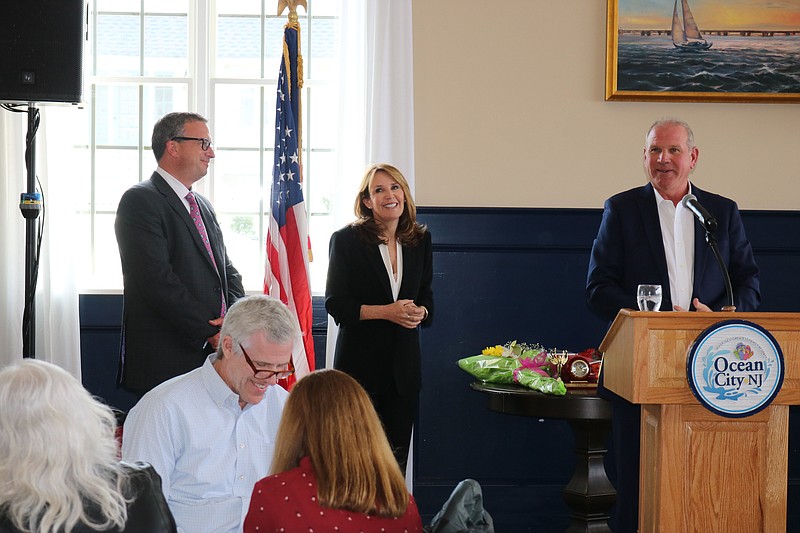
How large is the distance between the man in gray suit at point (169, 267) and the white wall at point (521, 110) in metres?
1.34

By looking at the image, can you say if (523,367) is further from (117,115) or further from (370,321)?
(117,115)

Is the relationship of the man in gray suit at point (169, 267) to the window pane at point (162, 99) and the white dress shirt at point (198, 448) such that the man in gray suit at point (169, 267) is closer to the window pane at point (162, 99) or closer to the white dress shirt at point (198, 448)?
the window pane at point (162, 99)

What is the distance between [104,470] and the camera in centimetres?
165

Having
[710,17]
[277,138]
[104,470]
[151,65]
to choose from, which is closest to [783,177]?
[710,17]

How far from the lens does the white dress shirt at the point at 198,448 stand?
2.32m

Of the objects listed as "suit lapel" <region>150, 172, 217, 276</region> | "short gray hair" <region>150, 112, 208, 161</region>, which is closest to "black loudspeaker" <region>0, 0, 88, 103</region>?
"short gray hair" <region>150, 112, 208, 161</region>

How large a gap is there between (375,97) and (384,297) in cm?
125

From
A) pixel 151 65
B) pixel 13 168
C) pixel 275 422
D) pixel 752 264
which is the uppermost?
pixel 151 65

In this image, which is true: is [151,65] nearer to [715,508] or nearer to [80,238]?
[80,238]

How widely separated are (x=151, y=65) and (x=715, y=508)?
372 cm

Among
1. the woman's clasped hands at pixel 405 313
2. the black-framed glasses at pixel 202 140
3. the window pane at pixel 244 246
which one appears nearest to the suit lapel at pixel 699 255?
the woman's clasped hands at pixel 405 313

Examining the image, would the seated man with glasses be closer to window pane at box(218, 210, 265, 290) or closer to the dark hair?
the dark hair

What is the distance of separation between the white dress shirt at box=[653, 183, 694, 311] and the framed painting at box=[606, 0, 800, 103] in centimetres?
151

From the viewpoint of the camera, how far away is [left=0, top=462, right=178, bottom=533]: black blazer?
1.59 m
